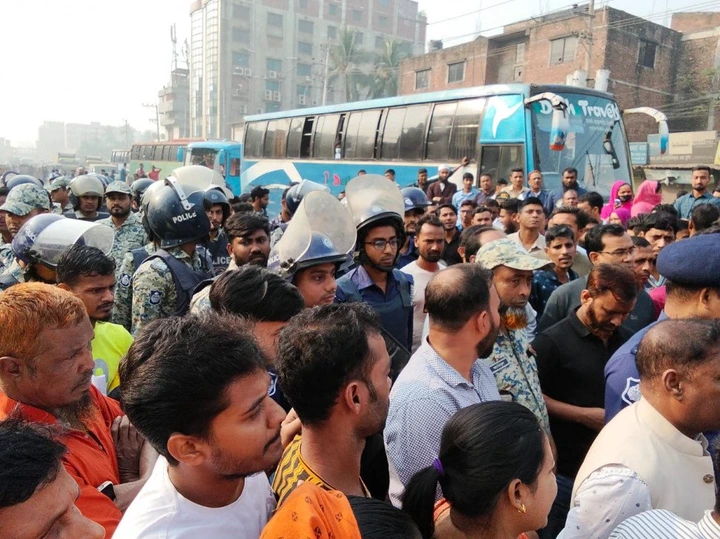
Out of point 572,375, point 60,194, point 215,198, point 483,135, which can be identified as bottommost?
point 572,375

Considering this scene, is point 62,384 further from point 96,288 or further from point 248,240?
point 248,240

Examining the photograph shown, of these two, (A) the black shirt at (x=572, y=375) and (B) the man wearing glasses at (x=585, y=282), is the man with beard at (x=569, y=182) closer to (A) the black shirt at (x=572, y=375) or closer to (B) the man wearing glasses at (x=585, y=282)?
(B) the man wearing glasses at (x=585, y=282)

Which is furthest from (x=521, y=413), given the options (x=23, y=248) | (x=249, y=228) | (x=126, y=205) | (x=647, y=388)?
(x=126, y=205)

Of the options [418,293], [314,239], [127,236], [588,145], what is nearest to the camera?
[314,239]

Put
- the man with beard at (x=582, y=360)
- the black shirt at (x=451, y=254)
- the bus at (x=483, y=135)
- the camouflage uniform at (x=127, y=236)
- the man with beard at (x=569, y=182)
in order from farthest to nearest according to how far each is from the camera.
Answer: the bus at (x=483, y=135) → the man with beard at (x=569, y=182) → the black shirt at (x=451, y=254) → the camouflage uniform at (x=127, y=236) → the man with beard at (x=582, y=360)

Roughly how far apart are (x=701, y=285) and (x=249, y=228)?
2.59 meters

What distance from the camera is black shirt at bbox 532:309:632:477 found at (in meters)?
2.78

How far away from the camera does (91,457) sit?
68.4 inches

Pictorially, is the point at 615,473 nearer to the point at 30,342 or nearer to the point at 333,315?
the point at 333,315

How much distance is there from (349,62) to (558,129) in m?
42.5

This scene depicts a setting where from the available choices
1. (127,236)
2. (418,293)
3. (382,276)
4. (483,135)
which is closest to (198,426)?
(382,276)

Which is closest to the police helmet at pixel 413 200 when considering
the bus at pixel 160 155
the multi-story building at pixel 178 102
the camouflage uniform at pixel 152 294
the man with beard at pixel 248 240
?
the man with beard at pixel 248 240

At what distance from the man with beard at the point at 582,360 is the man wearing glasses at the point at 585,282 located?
→ 15.9 inches

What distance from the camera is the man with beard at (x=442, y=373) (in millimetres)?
1988
